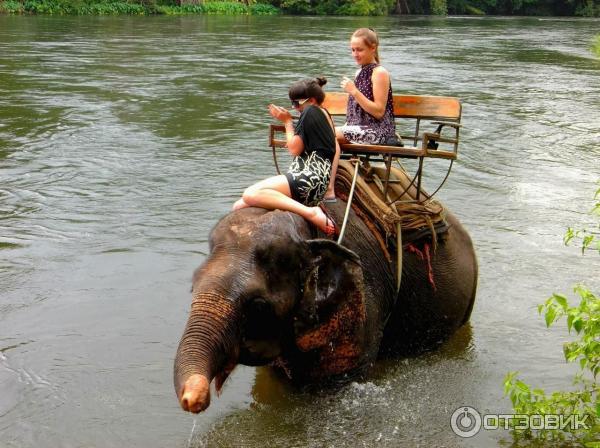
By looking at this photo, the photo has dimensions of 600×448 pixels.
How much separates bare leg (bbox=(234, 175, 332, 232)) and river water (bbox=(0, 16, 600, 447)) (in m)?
1.13

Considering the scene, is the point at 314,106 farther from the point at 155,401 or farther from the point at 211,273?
the point at 155,401

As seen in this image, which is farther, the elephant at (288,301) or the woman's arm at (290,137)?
the woman's arm at (290,137)

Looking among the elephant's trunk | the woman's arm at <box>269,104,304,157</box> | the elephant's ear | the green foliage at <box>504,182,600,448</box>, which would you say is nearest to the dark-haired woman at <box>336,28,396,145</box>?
the woman's arm at <box>269,104,304,157</box>

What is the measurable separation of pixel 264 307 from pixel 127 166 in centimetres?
813

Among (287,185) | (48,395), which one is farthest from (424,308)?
(48,395)

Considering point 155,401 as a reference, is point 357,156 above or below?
above

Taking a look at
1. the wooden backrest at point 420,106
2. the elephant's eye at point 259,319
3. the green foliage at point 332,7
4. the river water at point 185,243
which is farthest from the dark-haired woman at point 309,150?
the green foliage at point 332,7

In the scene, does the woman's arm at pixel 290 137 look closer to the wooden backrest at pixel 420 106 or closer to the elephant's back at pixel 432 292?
the elephant's back at pixel 432 292

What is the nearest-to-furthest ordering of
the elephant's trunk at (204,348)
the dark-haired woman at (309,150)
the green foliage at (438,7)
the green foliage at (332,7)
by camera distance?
the elephant's trunk at (204,348) → the dark-haired woman at (309,150) → the green foliage at (332,7) → the green foliage at (438,7)

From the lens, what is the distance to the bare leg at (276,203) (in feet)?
14.4

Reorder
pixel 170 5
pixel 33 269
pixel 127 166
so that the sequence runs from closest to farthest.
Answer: pixel 33 269
pixel 127 166
pixel 170 5

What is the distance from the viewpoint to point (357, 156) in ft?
18.1

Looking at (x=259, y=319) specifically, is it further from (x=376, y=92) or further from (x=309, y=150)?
(x=376, y=92)

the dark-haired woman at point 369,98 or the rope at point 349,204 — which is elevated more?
the dark-haired woman at point 369,98
